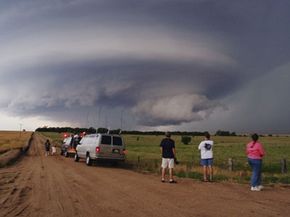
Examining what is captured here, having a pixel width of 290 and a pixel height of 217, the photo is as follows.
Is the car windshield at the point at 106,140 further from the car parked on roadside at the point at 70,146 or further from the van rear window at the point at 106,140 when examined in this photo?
the car parked on roadside at the point at 70,146

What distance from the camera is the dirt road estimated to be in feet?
34.4

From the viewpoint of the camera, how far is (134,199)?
12.4 metres

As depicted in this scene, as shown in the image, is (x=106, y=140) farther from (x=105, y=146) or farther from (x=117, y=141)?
(x=117, y=141)

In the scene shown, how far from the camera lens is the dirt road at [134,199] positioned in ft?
34.4

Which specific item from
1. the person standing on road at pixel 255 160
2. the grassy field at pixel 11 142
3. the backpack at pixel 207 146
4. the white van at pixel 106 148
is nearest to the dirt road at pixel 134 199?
the person standing on road at pixel 255 160

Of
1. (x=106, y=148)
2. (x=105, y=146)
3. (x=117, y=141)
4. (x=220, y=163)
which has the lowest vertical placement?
(x=220, y=163)

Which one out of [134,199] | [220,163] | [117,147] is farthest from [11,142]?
[134,199]

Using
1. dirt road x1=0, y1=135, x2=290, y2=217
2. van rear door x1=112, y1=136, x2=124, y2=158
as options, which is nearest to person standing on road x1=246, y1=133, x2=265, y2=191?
dirt road x1=0, y1=135, x2=290, y2=217

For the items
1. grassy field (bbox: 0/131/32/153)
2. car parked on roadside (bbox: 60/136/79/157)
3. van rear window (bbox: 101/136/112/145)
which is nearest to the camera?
van rear window (bbox: 101/136/112/145)

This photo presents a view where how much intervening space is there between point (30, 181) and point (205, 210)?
8.66m

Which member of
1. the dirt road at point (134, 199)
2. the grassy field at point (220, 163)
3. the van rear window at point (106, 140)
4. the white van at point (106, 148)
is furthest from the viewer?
the van rear window at point (106, 140)

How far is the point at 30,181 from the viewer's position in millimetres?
17078

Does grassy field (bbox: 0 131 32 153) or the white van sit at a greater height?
grassy field (bbox: 0 131 32 153)

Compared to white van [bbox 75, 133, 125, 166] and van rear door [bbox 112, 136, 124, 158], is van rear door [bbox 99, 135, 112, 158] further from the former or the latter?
van rear door [bbox 112, 136, 124, 158]
